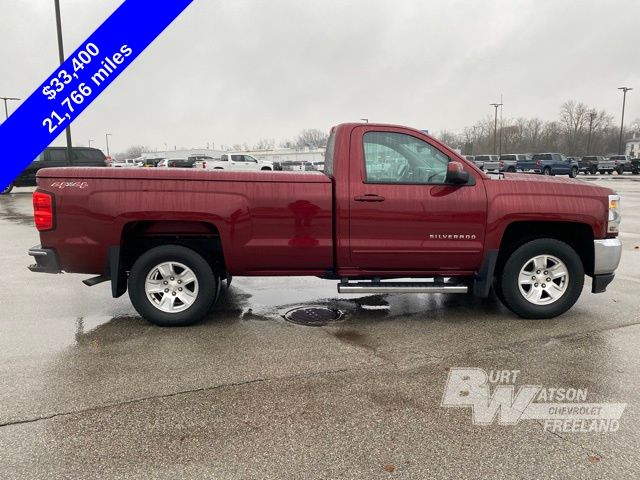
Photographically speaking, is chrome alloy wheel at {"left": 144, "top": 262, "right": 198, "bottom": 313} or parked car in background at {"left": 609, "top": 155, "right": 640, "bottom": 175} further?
parked car in background at {"left": 609, "top": 155, "right": 640, "bottom": 175}

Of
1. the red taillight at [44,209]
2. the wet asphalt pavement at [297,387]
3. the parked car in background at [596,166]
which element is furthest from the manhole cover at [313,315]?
the parked car in background at [596,166]

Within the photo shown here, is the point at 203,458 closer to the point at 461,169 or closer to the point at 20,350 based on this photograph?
the point at 20,350

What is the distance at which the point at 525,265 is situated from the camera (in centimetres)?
525

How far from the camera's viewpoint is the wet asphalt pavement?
280cm

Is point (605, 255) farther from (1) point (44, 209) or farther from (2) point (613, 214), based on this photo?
(1) point (44, 209)

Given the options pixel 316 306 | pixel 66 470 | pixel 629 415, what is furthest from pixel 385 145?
pixel 66 470

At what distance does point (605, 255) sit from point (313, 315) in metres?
3.14

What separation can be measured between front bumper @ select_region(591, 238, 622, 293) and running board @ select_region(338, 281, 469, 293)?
1.42m

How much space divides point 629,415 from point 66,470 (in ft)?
11.4

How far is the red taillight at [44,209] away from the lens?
4.83m

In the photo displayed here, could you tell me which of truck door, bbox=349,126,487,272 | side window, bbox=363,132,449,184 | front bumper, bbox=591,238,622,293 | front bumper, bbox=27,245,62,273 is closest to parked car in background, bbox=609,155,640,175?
front bumper, bbox=591,238,622,293

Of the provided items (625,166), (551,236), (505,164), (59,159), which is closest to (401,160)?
(551,236)

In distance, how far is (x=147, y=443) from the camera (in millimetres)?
2996

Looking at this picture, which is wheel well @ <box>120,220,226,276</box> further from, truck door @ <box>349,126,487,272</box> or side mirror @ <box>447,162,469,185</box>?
side mirror @ <box>447,162,469,185</box>
